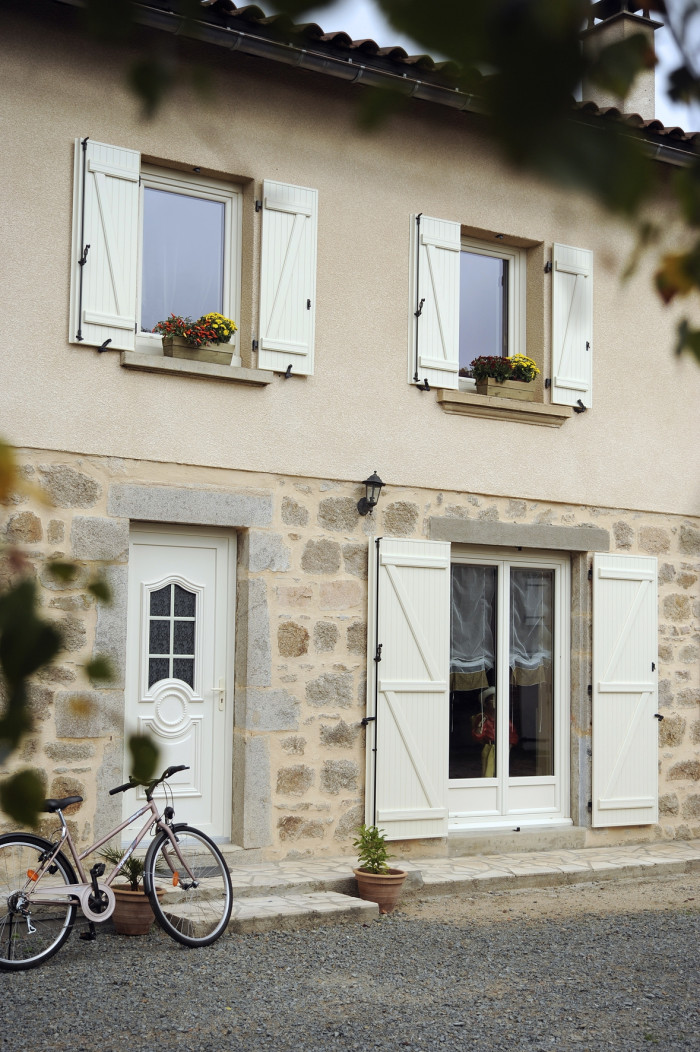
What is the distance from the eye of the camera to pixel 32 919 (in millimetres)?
5180

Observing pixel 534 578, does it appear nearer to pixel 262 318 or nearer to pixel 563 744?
pixel 563 744

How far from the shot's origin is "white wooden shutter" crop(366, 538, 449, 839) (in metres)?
7.37

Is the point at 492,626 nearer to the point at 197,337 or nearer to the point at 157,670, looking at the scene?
the point at 157,670

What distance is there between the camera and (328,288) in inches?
293

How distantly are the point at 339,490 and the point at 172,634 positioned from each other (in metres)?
1.35

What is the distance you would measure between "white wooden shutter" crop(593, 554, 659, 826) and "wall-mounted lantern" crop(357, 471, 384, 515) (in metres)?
1.86

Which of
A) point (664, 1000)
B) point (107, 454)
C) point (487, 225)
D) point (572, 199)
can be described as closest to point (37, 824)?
point (572, 199)

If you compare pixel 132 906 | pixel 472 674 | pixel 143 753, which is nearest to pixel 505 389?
pixel 472 674

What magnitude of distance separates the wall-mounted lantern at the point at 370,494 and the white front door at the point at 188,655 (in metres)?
0.82

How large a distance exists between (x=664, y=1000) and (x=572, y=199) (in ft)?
16.4

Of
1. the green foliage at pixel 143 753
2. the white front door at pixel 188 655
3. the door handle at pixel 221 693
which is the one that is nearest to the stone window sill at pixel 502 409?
the white front door at pixel 188 655

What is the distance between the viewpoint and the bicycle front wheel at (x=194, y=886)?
5.57m

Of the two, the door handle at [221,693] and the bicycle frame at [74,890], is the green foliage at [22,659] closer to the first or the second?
the bicycle frame at [74,890]

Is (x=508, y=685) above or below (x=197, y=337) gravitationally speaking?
below
